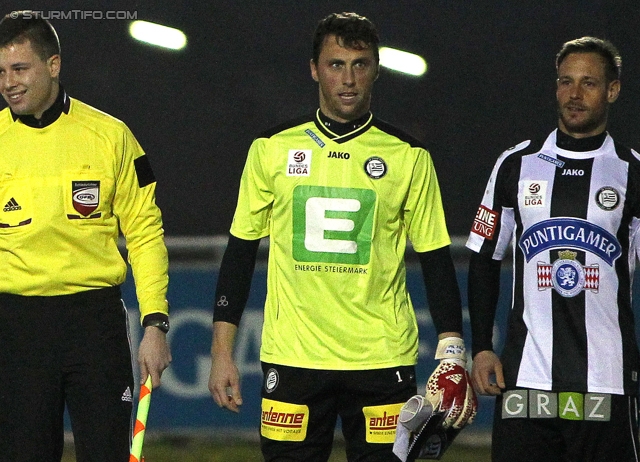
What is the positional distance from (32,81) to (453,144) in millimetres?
2903

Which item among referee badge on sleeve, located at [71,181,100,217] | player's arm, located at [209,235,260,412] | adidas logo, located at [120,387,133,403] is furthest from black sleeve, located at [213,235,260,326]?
referee badge on sleeve, located at [71,181,100,217]

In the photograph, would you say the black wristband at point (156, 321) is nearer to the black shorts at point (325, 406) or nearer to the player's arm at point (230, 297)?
the player's arm at point (230, 297)

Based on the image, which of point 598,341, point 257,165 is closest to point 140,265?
point 257,165

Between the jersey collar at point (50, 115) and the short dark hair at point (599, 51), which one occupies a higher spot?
the short dark hair at point (599, 51)

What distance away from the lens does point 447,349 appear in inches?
185

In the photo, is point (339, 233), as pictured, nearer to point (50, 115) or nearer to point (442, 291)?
point (442, 291)

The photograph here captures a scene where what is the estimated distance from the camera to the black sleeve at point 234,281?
481 cm

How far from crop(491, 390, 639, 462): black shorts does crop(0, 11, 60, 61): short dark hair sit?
74.2 inches

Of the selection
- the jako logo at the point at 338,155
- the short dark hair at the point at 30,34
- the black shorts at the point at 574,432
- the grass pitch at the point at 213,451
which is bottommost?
the grass pitch at the point at 213,451

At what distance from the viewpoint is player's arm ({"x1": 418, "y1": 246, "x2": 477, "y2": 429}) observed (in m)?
4.63

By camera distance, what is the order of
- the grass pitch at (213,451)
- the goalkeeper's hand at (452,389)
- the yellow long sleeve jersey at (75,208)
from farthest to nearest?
the grass pitch at (213,451) < the yellow long sleeve jersey at (75,208) < the goalkeeper's hand at (452,389)

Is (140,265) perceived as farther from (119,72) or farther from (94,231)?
(119,72)

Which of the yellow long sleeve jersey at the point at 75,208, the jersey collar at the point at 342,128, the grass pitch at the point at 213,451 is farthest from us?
the grass pitch at the point at 213,451

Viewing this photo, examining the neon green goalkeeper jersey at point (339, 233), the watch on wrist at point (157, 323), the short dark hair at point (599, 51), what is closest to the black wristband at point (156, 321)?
the watch on wrist at point (157, 323)
